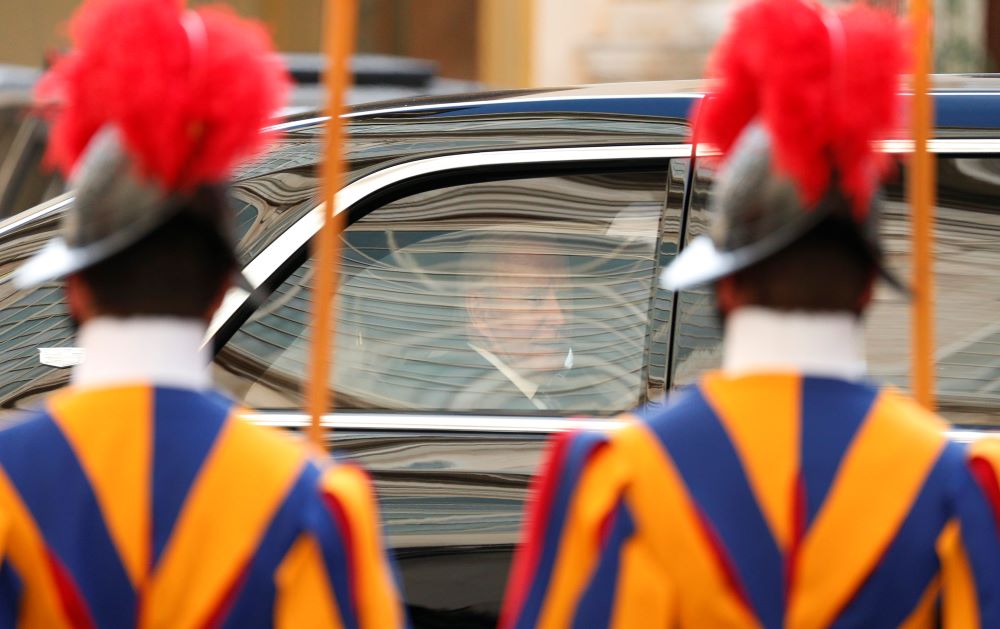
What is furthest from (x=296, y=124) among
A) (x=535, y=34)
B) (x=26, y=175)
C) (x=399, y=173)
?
(x=535, y=34)

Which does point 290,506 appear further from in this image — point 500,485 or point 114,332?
point 500,485

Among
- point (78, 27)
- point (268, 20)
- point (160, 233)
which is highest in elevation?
point (78, 27)

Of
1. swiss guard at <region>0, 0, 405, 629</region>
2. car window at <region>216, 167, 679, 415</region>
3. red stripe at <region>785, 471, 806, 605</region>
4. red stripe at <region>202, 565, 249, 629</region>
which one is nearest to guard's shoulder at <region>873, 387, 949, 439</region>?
red stripe at <region>785, 471, 806, 605</region>

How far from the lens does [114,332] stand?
1.76 m

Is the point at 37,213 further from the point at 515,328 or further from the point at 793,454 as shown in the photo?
the point at 793,454

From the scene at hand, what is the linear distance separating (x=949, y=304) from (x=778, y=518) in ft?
4.34

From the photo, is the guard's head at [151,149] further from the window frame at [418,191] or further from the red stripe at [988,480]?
the window frame at [418,191]

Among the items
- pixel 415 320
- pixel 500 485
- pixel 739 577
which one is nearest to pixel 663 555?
pixel 739 577

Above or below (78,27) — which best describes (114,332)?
below

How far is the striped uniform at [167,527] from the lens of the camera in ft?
5.60

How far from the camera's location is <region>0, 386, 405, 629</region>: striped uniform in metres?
1.71

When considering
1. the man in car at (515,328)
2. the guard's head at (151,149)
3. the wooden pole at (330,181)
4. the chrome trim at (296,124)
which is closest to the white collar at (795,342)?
the guard's head at (151,149)

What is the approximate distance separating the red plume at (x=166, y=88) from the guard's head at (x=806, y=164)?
511 millimetres

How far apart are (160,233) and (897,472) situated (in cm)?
81
